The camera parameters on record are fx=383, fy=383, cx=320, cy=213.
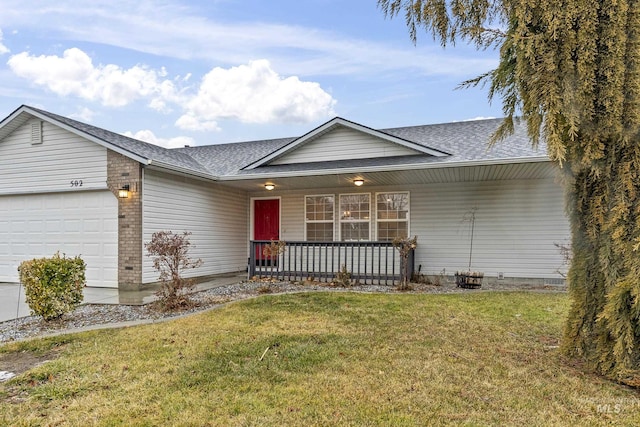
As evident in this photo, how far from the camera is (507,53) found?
12.4ft

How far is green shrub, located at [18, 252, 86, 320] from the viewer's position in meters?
5.42

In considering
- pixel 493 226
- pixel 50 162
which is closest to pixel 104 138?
pixel 50 162

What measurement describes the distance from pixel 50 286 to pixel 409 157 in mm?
7497

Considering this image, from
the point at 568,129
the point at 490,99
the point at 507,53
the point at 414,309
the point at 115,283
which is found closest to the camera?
the point at 568,129

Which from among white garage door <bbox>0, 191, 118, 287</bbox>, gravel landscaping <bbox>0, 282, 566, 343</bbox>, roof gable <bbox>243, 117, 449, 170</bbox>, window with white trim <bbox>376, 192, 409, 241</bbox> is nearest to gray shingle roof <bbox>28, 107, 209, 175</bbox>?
white garage door <bbox>0, 191, 118, 287</bbox>

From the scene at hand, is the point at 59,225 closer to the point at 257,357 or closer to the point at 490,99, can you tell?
the point at 257,357

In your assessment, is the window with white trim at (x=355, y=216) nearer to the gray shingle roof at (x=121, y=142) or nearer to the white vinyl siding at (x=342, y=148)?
the white vinyl siding at (x=342, y=148)

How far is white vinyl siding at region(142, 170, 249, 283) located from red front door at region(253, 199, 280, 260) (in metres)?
0.36

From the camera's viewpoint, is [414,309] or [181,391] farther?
[414,309]

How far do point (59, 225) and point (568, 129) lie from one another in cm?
1064

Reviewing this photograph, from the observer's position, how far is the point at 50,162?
9.45m

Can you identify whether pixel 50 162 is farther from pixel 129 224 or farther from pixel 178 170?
pixel 178 170

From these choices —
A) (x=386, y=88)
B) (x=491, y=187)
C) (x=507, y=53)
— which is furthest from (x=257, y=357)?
(x=386, y=88)

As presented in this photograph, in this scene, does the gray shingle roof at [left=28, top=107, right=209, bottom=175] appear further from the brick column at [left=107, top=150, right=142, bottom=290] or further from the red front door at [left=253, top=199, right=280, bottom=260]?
the red front door at [left=253, top=199, right=280, bottom=260]
